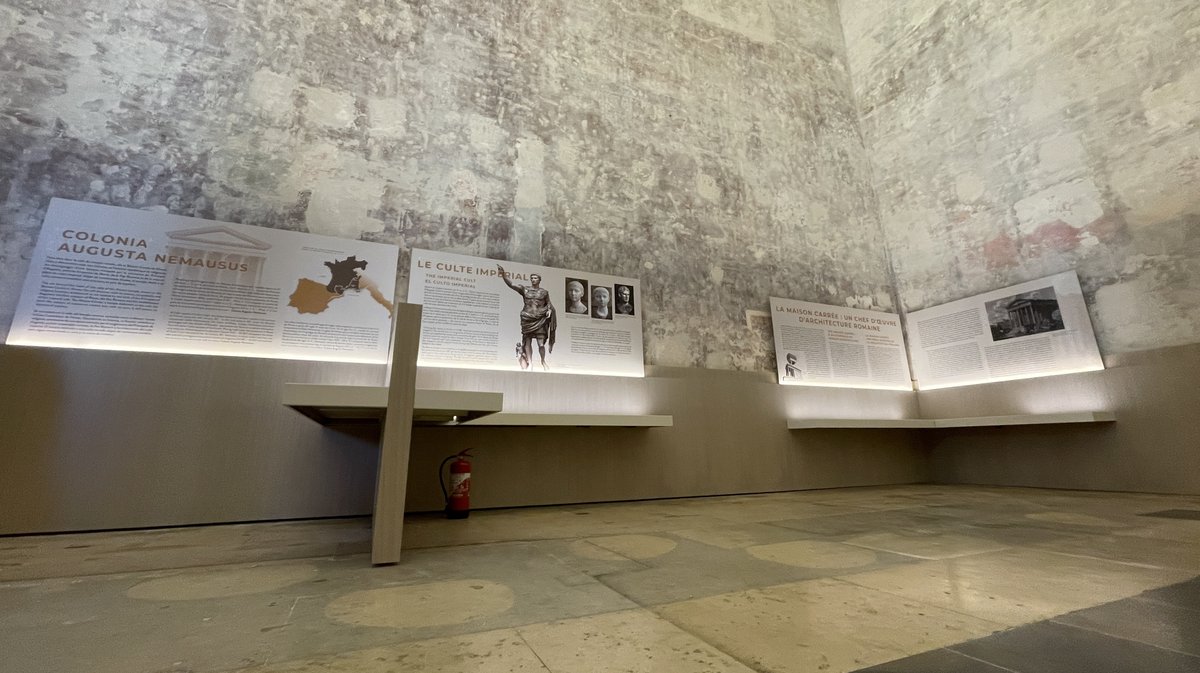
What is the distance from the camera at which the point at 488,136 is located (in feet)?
13.1

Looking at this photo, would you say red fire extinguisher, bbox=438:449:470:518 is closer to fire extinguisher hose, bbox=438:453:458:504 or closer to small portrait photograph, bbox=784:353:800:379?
fire extinguisher hose, bbox=438:453:458:504

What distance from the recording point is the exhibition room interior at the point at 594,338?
48.6 inches

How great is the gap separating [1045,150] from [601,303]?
414cm

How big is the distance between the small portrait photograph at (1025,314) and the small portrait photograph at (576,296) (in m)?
3.78

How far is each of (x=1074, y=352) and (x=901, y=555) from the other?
12.0ft

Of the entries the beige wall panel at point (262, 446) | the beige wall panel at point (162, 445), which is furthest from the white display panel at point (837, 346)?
the beige wall panel at point (162, 445)

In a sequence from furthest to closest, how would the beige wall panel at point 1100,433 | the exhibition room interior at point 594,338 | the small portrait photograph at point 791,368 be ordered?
the small portrait photograph at point 791,368 → the beige wall panel at point 1100,433 → the exhibition room interior at point 594,338

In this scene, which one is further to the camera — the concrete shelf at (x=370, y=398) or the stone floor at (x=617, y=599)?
the concrete shelf at (x=370, y=398)

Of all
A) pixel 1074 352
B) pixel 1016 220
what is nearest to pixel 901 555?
pixel 1074 352

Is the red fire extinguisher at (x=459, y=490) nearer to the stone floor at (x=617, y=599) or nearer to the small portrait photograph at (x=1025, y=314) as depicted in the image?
the stone floor at (x=617, y=599)

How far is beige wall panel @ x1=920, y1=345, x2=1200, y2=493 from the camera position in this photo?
3.48 meters

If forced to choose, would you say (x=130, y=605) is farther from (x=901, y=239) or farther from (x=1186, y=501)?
(x=901, y=239)

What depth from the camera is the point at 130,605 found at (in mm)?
1273

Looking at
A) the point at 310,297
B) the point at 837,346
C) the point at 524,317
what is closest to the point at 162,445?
the point at 310,297
